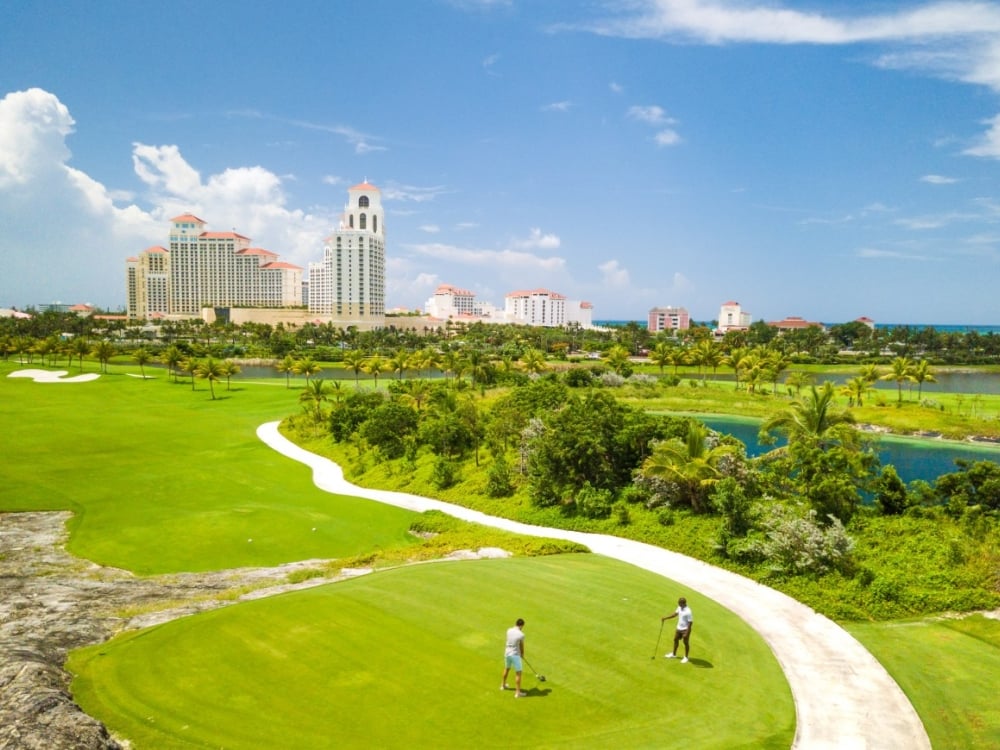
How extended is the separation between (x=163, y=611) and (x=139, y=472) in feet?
76.8

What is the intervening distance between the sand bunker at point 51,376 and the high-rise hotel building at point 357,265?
9966 centimetres

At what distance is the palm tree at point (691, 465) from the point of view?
78.8ft

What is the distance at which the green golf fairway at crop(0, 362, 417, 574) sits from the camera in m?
24.5

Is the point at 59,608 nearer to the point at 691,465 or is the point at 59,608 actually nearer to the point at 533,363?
the point at 691,465

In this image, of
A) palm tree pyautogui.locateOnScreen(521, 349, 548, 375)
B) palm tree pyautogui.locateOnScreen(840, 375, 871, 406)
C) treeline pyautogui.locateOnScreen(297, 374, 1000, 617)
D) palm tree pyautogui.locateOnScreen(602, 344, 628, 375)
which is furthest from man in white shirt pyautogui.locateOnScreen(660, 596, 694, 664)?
palm tree pyautogui.locateOnScreen(602, 344, 628, 375)

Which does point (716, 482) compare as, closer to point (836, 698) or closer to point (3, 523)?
point (836, 698)

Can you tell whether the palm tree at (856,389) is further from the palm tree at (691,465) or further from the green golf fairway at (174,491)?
the green golf fairway at (174,491)

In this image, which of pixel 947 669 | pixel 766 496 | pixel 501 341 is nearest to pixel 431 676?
pixel 947 669

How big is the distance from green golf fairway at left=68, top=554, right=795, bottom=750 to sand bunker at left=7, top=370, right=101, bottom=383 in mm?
70472

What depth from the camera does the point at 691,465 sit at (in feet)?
79.0

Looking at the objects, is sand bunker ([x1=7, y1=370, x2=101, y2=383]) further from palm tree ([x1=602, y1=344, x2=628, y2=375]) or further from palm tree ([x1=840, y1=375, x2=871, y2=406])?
palm tree ([x1=840, y1=375, x2=871, y2=406])

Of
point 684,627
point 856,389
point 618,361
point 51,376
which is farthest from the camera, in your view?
point 618,361

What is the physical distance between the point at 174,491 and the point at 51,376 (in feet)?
182

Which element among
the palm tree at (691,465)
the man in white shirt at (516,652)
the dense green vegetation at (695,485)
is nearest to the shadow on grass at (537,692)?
the man in white shirt at (516,652)
